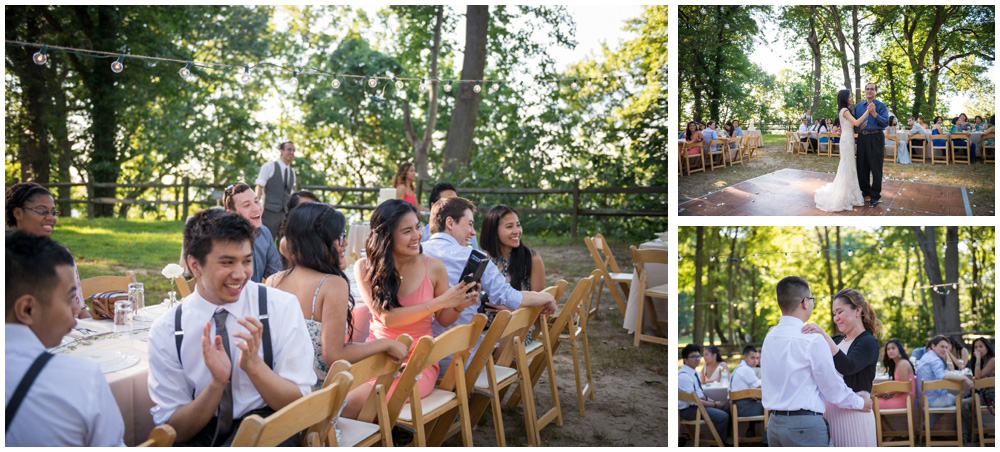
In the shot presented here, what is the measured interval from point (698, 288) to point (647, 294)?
1.44 metres

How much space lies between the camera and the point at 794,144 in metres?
2.81

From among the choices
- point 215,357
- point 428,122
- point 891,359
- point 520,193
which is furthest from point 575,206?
point 215,357

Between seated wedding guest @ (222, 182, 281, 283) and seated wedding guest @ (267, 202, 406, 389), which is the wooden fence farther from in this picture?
seated wedding guest @ (267, 202, 406, 389)

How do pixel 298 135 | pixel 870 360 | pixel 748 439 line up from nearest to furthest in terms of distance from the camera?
pixel 870 360 < pixel 748 439 < pixel 298 135

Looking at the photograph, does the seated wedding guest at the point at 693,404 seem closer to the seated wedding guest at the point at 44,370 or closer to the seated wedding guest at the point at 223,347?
the seated wedding guest at the point at 223,347

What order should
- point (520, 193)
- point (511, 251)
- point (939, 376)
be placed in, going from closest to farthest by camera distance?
point (939, 376) → point (511, 251) → point (520, 193)

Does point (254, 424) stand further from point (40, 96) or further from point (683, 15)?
point (40, 96)

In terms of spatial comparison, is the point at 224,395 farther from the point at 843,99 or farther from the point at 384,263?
the point at 843,99

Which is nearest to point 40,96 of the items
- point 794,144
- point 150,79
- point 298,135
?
point 150,79

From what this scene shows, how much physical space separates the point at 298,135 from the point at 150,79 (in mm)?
4156

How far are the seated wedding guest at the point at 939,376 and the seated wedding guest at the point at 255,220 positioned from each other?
350 centimetres

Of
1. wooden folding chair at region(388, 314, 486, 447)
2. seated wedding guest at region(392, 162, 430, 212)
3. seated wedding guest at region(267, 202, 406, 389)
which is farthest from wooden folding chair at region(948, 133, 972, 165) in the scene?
seated wedding guest at region(392, 162, 430, 212)

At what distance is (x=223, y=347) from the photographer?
1947 mm

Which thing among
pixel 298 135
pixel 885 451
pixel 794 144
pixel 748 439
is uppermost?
pixel 298 135
